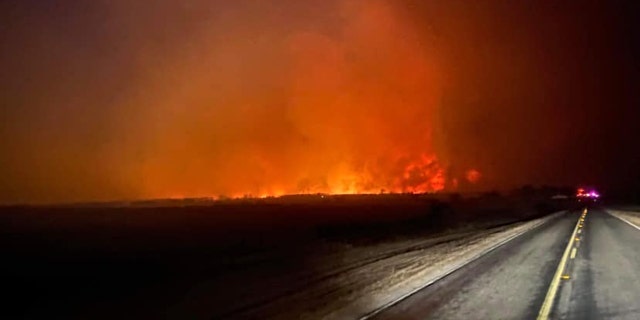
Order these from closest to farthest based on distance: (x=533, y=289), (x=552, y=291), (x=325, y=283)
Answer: (x=552, y=291)
(x=533, y=289)
(x=325, y=283)

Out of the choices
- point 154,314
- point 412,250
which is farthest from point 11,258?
point 154,314

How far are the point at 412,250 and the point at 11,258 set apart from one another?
18048mm

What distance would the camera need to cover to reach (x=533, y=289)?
48.3 ft

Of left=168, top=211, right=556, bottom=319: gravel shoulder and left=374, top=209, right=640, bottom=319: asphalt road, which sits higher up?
left=168, top=211, right=556, bottom=319: gravel shoulder

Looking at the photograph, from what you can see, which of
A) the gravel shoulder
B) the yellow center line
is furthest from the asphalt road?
the gravel shoulder

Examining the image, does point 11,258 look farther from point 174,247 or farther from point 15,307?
point 15,307

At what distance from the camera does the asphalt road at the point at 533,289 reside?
39.0 feet

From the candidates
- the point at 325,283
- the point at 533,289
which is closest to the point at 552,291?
the point at 533,289

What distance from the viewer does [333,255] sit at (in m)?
24.0

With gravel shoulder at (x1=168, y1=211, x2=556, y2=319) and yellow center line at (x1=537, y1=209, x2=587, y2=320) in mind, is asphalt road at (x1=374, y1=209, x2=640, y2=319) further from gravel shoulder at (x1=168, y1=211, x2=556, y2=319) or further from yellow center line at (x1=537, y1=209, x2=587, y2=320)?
gravel shoulder at (x1=168, y1=211, x2=556, y2=319)

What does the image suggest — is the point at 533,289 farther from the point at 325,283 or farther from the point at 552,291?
the point at 325,283

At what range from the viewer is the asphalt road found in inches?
468

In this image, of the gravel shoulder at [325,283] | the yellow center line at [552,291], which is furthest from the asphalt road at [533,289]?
the gravel shoulder at [325,283]

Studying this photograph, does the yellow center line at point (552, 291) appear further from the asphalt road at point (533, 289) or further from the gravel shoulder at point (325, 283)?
the gravel shoulder at point (325, 283)
